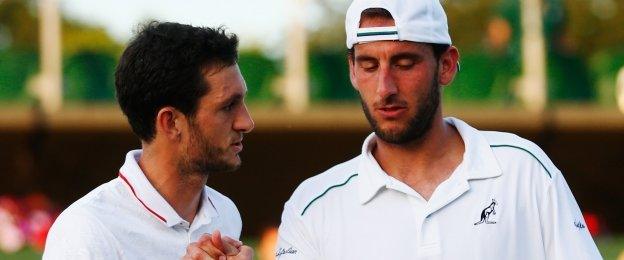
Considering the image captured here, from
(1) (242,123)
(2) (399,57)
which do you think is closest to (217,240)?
(1) (242,123)

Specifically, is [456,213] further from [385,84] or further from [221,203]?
[221,203]

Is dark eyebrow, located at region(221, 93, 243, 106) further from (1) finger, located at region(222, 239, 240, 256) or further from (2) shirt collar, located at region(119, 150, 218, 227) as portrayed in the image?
(1) finger, located at region(222, 239, 240, 256)

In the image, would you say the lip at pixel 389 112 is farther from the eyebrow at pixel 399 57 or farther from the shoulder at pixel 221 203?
the shoulder at pixel 221 203

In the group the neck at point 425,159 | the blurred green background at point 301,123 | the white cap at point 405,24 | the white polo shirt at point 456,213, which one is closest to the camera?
the white polo shirt at point 456,213

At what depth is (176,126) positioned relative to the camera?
488 cm

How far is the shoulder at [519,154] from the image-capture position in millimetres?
4559

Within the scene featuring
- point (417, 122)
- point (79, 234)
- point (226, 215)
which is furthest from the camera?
point (226, 215)

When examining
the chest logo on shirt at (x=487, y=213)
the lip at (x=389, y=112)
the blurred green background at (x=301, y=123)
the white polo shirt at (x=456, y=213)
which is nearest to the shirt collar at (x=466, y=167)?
the white polo shirt at (x=456, y=213)

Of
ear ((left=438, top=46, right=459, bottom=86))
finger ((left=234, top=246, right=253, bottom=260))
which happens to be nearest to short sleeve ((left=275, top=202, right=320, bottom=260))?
finger ((left=234, top=246, right=253, bottom=260))

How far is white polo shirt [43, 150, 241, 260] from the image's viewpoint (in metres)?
4.40

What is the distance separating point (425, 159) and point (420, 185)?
0.08 meters

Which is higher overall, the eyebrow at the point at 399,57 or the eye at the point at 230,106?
the eyebrow at the point at 399,57

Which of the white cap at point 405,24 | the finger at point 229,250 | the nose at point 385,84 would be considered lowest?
the finger at point 229,250

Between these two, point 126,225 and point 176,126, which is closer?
point 126,225
